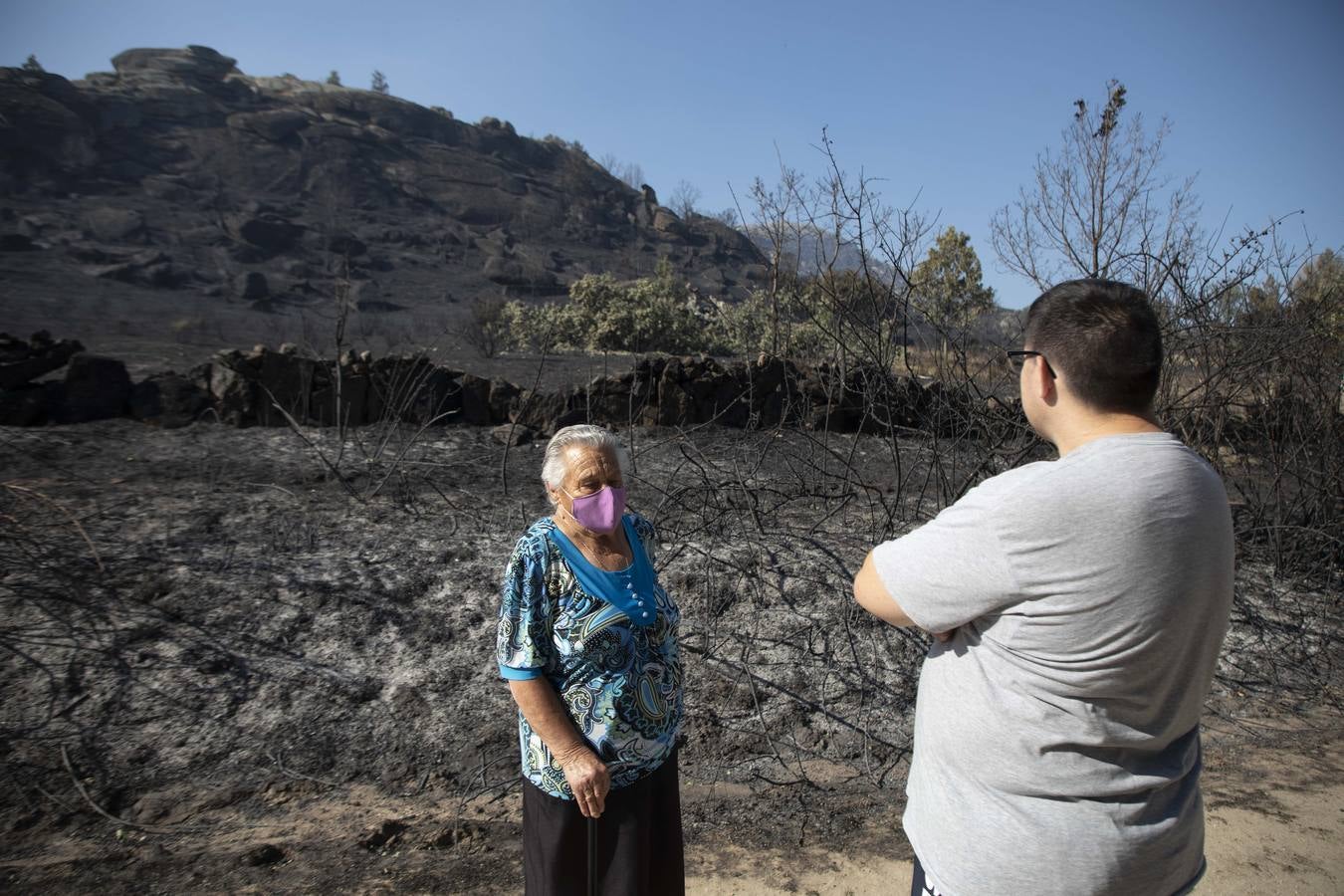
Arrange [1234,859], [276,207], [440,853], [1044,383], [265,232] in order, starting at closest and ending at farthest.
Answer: [1044,383]
[1234,859]
[440,853]
[265,232]
[276,207]

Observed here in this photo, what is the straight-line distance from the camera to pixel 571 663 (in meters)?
1.96

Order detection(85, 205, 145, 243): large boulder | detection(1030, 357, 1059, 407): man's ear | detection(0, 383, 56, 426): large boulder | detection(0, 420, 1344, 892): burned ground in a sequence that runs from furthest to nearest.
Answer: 1. detection(85, 205, 145, 243): large boulder
2. detection(0, 383, 56, 426): large boulder
3. detection(0, 420, 1344, 892): burned ground
4. detection(1030, 357, 1059, 407): man's ear

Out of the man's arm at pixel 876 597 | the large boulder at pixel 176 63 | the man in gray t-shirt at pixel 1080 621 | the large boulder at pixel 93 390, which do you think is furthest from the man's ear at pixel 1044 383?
the large boulder at pixel 176 63

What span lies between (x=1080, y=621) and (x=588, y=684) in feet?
3.61

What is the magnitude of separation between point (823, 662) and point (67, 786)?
12.0 feet

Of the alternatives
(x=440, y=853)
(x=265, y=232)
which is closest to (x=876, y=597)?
(x=440, y=853)

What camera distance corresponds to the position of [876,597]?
146 cm

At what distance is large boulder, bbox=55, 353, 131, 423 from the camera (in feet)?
26.8

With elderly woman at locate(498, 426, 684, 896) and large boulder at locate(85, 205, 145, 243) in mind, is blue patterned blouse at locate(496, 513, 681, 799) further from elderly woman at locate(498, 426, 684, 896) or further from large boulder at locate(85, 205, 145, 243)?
large boulder at locate(85, 205, 145, 243)

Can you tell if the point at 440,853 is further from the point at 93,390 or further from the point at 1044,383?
the point at 93,390

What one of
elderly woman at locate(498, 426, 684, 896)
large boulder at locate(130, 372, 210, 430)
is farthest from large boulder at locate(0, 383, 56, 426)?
elderly woman at locate(498, 426, 684, 896)

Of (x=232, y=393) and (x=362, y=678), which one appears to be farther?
(x=232, y=393)

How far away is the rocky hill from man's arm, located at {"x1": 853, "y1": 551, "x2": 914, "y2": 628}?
70.0 feet

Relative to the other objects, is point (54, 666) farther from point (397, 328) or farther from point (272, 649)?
point (397, 328)
